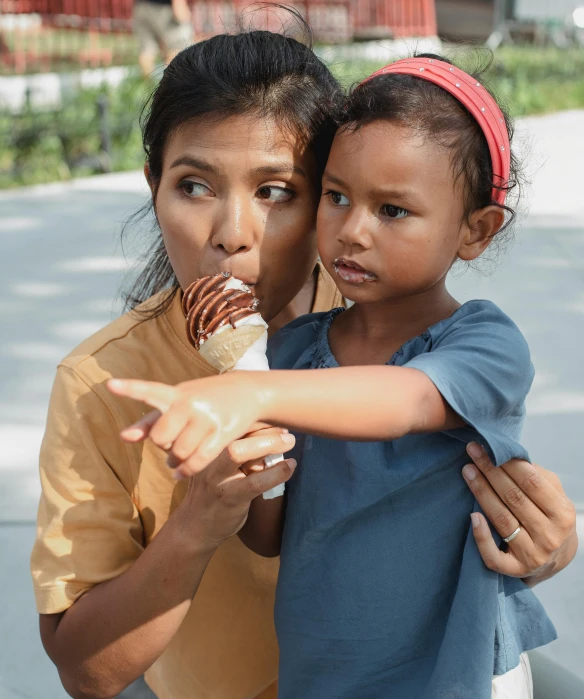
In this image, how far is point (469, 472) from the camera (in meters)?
1.60

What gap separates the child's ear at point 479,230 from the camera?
5.59ft

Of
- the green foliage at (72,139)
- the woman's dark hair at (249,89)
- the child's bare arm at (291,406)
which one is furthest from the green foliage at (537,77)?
the child's bare arm at (291,406)

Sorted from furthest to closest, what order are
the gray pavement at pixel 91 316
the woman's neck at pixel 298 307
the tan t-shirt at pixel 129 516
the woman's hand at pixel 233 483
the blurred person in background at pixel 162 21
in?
the blurred person in background at pixel 162 21 < the gray pavement at pixel 91 316 < the woman's neck at pixel 298 307 < the tan t-shirt at pixel 129 516 < the woman's hand at pixel 233 483

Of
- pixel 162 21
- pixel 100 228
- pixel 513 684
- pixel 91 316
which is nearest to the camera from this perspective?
pixel 513 684

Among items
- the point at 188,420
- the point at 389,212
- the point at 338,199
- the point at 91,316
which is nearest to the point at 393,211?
the point at 389,212

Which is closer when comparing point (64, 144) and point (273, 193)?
point (273, 193)

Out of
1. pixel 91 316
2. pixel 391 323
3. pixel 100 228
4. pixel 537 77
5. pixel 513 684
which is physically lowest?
pixel 537 77

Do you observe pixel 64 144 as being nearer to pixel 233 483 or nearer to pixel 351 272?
pixel 351 272

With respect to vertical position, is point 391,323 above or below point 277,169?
below

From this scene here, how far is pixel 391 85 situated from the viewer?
1.68 meters

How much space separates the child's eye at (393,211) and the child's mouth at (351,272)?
0.10 meters

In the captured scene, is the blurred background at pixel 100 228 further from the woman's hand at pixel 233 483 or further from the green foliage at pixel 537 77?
the woman's hand at pixel 233 483

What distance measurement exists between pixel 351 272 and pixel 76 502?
0.65 m

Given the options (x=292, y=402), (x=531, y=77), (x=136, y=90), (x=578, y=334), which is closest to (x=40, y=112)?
(x=136, y=90)
